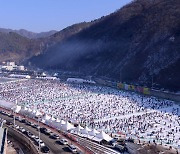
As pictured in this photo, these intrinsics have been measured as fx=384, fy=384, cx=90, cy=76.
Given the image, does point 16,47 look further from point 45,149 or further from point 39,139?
point 45,149

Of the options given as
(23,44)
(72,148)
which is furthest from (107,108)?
(23,44)

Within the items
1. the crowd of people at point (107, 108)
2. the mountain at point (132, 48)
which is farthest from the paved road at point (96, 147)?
the mountain at point (132, 48)

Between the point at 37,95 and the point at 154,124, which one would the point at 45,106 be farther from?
the point at 154,124

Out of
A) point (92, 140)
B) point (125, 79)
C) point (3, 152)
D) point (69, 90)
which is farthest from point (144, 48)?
point (3, 152)

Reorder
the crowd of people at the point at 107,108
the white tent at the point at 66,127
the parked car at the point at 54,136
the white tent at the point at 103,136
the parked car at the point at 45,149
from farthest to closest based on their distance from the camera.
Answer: the crowd of people at the point at 107,108, the white tent at the point at 66,127, the white tent at the point at 103,136, the parked car at the point at 54,136, the parked car at the point at 45,149

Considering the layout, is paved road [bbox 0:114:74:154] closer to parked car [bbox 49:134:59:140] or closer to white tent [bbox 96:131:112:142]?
parked car [bbox 49:134:59:140]

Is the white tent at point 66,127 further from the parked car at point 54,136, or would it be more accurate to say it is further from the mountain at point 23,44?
the mountain at point 23,44
